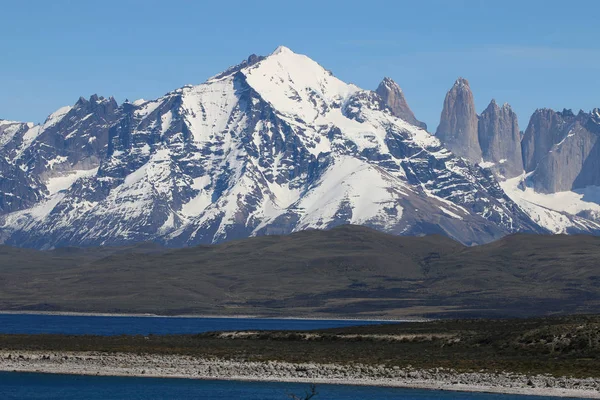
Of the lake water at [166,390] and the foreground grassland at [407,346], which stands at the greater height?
the foreground grassland at [407,346]

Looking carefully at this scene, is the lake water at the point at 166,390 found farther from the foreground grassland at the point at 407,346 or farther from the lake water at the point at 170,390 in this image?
the foreground grassland at the point at 407,346

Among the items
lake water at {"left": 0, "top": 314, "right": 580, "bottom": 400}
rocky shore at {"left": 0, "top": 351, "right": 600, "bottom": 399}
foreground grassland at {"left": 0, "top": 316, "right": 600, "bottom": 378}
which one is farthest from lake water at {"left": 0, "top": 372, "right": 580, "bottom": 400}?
foreground grassland at {"left": 0, "top": 316, "right": 600, "bottom": 378}

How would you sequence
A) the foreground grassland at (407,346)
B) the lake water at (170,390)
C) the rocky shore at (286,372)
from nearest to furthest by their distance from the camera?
the lake water at (170,390) < the rocky shore at (286,372) < the foreground grassland at (407,346)

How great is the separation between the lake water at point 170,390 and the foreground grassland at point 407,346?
392 inches

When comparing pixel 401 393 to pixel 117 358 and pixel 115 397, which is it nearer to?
pixel 115 397

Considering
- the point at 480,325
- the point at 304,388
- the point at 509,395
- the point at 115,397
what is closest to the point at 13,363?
the point at 115,397

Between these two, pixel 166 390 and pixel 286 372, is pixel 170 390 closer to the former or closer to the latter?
pixel 166 390

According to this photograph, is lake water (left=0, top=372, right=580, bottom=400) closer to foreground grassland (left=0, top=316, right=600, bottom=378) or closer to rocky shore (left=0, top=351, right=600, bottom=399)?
rocky shore (left=0, top=351, right=600, bottom=399)

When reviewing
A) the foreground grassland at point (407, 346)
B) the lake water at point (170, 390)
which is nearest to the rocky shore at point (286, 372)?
the lake water at point (170, 390)

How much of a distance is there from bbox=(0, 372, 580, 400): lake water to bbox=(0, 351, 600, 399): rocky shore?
139 centimetres

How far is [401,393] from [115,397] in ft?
78.3

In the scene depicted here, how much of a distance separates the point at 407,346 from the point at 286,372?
30.0 meters

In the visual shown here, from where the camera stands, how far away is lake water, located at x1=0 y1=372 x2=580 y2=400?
110 meters

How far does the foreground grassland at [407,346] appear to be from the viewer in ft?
409
